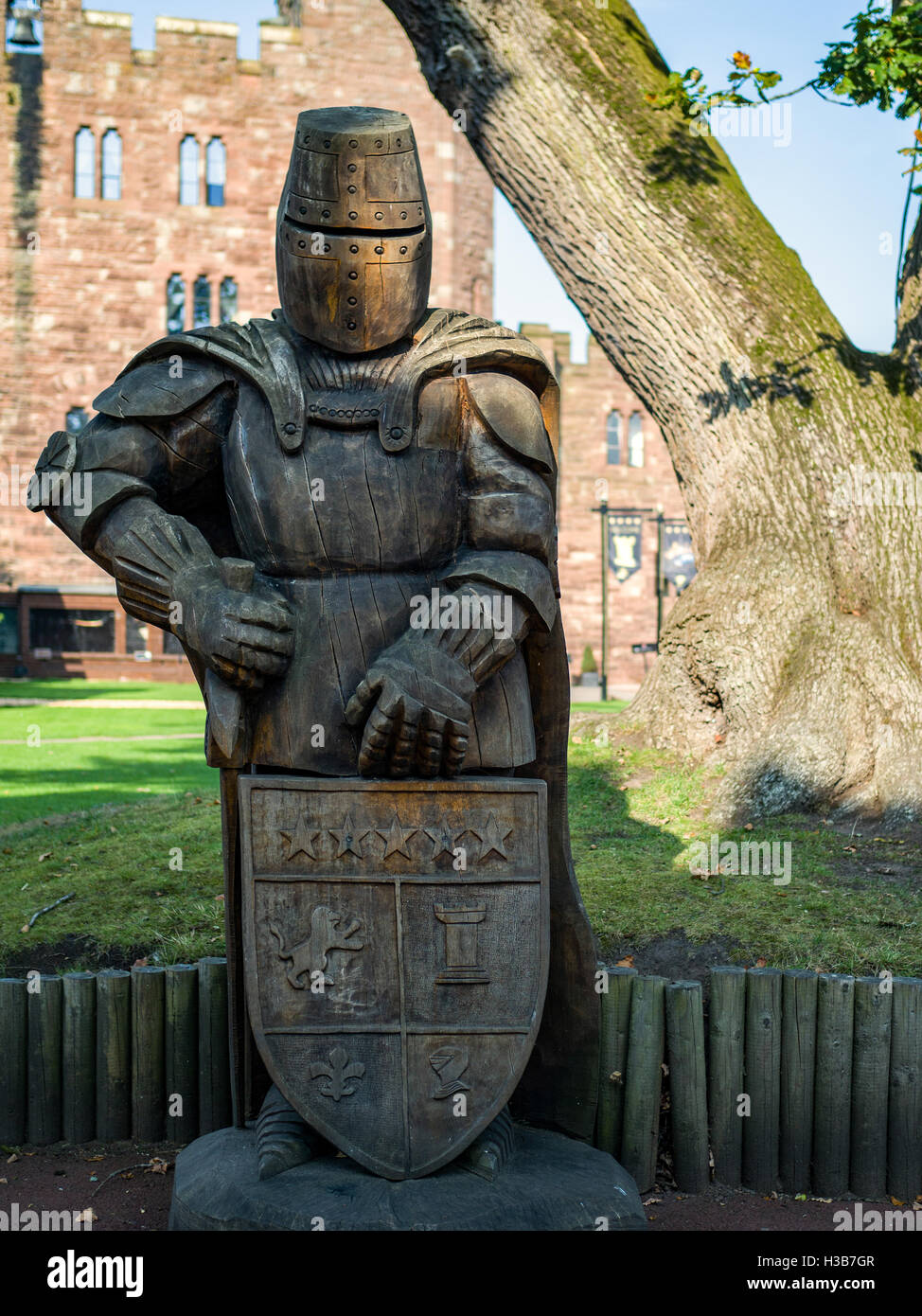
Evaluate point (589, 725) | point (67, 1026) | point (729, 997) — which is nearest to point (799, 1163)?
point (729, 997)

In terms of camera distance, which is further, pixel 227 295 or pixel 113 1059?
pixel 227 295

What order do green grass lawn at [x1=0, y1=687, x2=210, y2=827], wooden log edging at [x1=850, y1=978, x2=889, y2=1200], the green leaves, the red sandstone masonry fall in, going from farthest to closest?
the red sandstone masonry → green grass lawn at [x1=0, y1=687, x2=210, y2=827] → the green leaves → wooden log edging at [x1=850, y1=978, x2=889, y2=1200]

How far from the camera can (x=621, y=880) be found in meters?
5.02

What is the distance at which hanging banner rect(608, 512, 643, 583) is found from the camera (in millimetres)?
24281

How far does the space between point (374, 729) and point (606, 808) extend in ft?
12.0

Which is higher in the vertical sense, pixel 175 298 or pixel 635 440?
pixel 175 298

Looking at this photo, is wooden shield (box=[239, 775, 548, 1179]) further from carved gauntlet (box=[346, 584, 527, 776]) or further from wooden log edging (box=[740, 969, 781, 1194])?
wooden log edging (box=[740, 969, 781, 1194])

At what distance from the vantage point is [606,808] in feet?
20.4

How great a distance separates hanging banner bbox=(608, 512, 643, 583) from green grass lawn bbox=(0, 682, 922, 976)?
1710 centimetres

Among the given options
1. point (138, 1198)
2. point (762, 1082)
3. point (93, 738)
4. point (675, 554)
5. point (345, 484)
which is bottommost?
point (93, 738)

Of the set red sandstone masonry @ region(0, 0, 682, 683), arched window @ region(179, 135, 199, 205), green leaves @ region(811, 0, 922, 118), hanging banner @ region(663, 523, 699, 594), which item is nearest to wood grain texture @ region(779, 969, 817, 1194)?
green leaves @ region(811, 0, 922, 118)

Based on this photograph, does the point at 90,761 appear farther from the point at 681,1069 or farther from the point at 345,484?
the point at 345,484

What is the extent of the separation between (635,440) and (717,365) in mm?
24783

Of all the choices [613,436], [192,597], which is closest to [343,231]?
[192,597]
